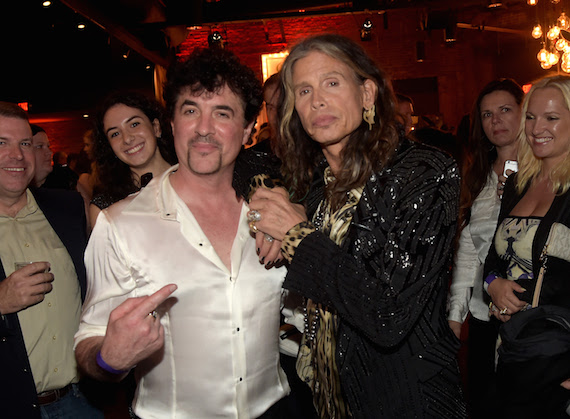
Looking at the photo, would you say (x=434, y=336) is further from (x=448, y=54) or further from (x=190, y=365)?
(x=448, y=54)

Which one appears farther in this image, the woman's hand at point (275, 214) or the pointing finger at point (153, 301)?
the woman's hand at point (275, 214)

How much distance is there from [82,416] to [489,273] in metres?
2.20

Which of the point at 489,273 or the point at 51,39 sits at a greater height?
the point at 51,39

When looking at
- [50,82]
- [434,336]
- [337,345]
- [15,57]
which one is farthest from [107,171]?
[50,82]

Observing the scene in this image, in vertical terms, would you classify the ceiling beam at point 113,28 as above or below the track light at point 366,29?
below

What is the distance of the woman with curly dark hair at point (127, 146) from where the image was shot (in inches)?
122

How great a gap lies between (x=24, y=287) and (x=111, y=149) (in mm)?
1444

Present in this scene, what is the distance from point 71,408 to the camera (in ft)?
7.66

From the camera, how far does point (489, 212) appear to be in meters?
3.09

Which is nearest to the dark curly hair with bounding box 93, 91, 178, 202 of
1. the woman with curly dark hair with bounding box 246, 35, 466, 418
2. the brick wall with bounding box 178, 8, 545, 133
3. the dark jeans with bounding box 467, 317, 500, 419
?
the woman with curly dark hair with bounding box 246, 35, 466, 418

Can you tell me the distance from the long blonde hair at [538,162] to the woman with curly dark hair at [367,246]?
1155 millimetres

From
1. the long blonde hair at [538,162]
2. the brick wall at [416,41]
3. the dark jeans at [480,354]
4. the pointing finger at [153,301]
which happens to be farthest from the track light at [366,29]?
the pointing finger at [153,301]

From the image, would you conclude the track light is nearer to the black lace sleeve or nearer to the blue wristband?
the black lace sleeve

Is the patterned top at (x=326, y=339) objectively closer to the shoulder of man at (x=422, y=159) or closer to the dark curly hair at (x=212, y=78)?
the shoulder of man at (x=422, y=159)
